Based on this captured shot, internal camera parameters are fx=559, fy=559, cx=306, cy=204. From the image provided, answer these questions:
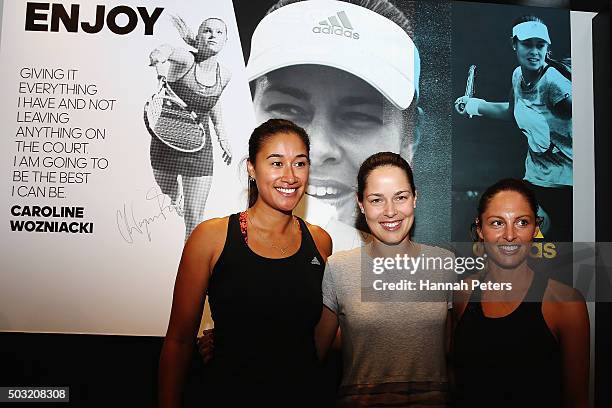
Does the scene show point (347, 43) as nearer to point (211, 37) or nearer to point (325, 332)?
point (211, 37)

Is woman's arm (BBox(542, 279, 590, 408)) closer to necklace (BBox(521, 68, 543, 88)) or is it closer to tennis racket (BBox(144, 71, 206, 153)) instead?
necklace (BBox(521, 68, 543, 88))

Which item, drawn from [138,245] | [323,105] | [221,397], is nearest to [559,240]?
[323,105]

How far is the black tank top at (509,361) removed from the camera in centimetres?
274

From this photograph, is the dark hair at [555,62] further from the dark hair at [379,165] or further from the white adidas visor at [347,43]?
the dark hair at [379,165]

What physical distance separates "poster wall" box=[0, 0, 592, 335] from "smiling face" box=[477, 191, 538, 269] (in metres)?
0.11


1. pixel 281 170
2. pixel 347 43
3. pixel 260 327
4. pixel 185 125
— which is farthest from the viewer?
pixel 347 43

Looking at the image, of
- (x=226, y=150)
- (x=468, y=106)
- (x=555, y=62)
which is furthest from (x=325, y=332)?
(x=555, y=62)

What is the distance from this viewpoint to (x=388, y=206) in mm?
2807

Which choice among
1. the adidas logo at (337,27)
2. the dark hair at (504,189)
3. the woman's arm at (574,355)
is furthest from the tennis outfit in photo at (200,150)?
the woman's arm at (574,355)

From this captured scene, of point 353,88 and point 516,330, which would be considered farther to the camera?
point 353,88

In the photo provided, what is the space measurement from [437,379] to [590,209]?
1.26m

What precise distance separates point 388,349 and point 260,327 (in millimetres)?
624

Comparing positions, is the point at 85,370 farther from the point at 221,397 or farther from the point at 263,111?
the point at 263,111
